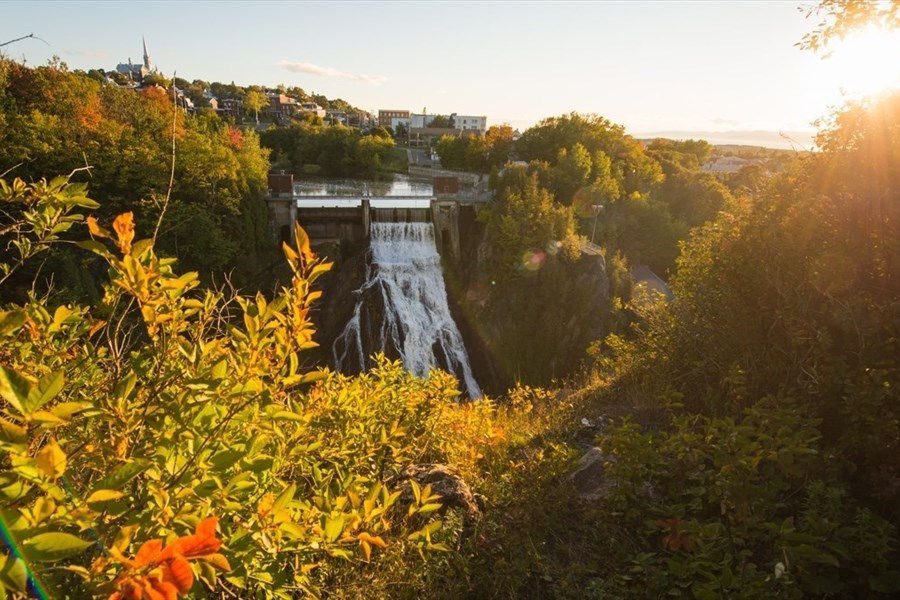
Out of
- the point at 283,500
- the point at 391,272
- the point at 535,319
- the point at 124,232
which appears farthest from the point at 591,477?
the point at 391,272

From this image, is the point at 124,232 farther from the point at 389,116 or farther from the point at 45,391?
the point at 389,116

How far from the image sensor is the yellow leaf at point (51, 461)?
91cm

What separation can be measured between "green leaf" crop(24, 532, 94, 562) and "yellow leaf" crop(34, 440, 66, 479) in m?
0.13

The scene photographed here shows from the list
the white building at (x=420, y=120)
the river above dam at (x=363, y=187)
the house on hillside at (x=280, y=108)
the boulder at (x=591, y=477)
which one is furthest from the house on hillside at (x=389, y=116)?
the boulder at (x=591, y=477)

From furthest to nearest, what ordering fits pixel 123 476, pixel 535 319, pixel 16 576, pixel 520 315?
1. pixel 520 315
2. pixel 535 319
3. pixel 123 476
4. pixel 16 576

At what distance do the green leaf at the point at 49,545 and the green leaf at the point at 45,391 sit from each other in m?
0.24

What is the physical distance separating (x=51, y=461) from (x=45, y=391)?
0.44 feet

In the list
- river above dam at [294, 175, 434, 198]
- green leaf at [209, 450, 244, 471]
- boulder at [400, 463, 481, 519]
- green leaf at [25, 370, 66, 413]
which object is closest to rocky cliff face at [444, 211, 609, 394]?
river above dam at [294, 175, 434, 198]

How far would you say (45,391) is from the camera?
93cm

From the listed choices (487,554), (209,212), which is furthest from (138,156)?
(487,554)

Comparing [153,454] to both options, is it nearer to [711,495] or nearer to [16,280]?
[711,495]

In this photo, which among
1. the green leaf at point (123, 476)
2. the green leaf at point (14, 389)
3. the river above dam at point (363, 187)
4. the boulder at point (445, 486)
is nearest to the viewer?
the green leaf at point (14, 389)

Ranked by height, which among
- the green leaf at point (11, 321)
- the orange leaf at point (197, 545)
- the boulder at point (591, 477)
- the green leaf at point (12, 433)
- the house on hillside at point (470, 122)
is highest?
the house on hillside at point (470, 122)

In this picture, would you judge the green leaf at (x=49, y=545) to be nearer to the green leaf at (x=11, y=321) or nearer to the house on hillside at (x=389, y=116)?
the green leaf at (x=11, y=321)
